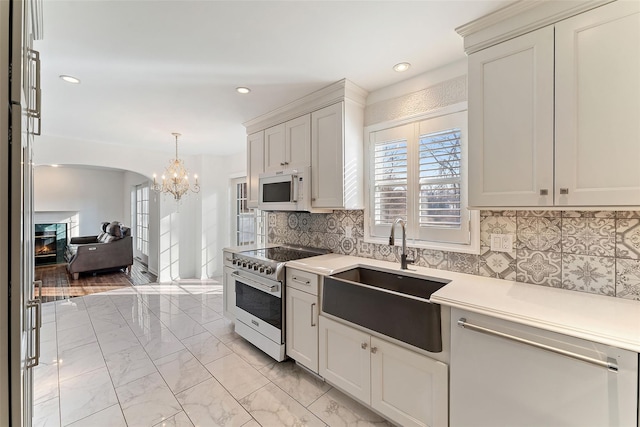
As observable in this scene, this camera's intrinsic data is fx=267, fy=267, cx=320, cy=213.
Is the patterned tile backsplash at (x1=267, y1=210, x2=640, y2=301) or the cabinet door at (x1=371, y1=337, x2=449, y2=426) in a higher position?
the patterned tile backsplash at (x1=267, y1=210, x2=640, y2=301)

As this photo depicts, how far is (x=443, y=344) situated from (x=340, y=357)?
776 millimetres

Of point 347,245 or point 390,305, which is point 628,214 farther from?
point 347,245

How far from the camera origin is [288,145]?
2859 mm

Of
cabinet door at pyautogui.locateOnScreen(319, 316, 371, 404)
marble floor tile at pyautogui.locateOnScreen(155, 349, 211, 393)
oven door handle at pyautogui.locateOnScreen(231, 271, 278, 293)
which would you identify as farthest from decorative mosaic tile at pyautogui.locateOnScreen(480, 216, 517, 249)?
marble floor tile at pyautogui.locateOnScreen(155, 349, 211, 393)

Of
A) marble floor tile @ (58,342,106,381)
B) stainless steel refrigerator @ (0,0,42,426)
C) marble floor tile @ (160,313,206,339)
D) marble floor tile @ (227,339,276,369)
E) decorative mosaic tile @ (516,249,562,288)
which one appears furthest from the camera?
marble floor tile @ (160,313,206,339)

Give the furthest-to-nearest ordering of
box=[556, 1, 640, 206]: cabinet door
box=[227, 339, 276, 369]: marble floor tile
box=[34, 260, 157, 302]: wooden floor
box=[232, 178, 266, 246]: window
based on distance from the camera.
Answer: box=[232, 178, 266, 246]: window
box=[34, 260, 157, 302]: wooden floor
box=[227, 339, 276, 369]: marble floor tile
box=[556, 1, 640, 206]: cabinet door

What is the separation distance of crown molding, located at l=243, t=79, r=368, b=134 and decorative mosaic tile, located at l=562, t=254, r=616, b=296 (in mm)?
1950

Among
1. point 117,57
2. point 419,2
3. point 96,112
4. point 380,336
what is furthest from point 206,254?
point 419,2

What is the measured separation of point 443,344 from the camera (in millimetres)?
1451

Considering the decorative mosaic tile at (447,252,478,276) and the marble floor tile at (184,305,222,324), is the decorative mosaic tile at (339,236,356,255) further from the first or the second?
the marble floor tile at (184,305,222,324)

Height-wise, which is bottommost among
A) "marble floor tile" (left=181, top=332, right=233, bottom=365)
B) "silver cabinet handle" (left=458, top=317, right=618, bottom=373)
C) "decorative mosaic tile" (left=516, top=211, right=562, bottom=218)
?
"marble floor tile" (left=181, top=332, right=233, bottom=365)

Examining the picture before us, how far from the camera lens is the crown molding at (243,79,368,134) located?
2359mm

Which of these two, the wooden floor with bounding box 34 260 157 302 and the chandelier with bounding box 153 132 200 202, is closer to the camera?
the chandelier with bounding box 153 132 200 202

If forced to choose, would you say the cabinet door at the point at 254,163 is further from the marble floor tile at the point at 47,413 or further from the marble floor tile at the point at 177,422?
the marble floor tile at the point at 47,413
